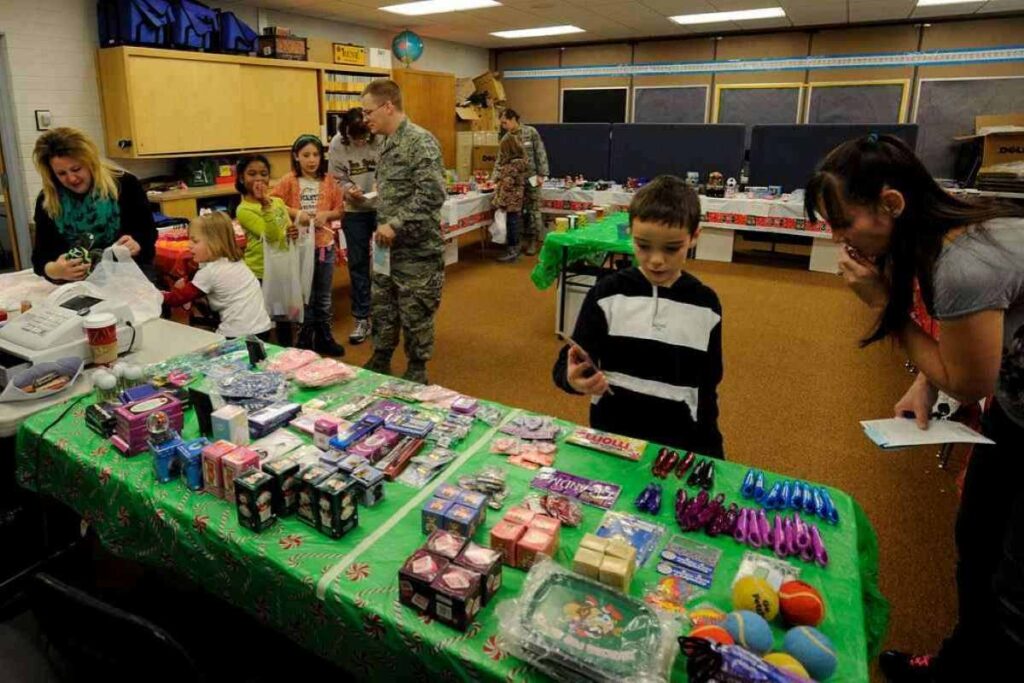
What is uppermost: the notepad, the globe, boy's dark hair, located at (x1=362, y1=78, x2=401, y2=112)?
the globe

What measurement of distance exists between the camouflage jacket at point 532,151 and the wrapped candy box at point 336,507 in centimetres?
604

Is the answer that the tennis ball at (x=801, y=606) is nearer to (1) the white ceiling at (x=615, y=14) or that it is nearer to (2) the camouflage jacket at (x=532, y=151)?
(2) the camouflage jacket at (x=532, y=151)

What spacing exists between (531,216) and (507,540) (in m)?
6.55

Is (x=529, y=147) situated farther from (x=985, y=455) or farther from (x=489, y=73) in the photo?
(x=985, y=455)

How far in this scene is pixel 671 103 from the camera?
923 cm

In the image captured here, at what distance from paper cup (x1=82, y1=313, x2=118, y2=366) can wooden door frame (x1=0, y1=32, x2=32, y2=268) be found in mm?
4158

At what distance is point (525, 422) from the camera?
1.68 metres

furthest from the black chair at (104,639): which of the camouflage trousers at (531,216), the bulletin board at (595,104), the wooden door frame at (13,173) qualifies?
the bulletin board at (595,104)

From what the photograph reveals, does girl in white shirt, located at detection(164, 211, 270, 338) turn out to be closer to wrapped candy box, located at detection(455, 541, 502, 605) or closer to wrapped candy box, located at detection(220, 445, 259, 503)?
wrapped candy box, located at detection(220, 445, 259, 503)

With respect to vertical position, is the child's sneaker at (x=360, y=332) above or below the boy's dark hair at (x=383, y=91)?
below

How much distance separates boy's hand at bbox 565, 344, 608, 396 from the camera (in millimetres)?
1551

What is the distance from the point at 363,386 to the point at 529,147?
5.63 m

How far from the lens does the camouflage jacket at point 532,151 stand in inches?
274

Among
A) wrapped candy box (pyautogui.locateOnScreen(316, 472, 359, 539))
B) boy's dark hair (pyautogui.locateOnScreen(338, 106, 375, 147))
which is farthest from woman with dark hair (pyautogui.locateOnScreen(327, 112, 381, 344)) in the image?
wrapped candy box (pyautogui.locateOnScreen(316, 472, 359, 539))
